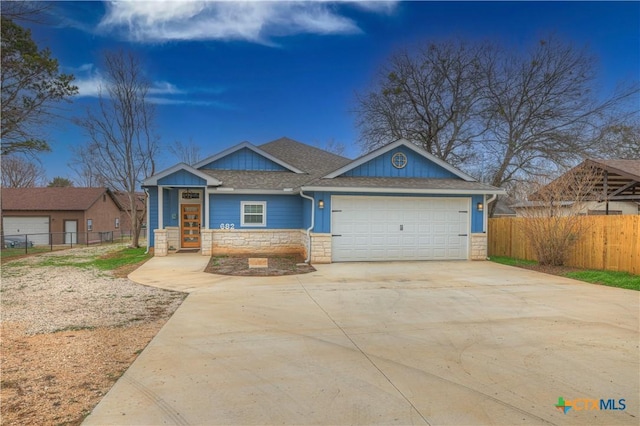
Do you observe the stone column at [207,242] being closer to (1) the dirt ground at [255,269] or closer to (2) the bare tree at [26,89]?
(1) the dirt ground at [255,269]

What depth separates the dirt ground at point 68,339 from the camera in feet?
10.1

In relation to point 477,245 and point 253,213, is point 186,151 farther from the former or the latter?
point 477,245

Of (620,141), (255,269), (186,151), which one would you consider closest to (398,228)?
(255,269)

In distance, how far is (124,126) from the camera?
20219 mm

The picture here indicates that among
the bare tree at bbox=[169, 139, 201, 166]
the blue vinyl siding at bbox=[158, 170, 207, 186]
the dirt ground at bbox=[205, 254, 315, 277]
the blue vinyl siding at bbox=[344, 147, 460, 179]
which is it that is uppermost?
the bare tree at bbox=[169, 139, 201, 166]

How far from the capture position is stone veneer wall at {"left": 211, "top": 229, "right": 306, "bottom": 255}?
14.1 meters

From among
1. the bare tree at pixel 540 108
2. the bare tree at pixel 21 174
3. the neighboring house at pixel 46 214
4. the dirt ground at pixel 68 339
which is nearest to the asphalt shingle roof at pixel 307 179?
the dirt ground at pixel 68 339

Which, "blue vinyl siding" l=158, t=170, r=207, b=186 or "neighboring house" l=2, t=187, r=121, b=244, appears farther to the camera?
"neighboring house" l=2, t=187, r=121, b=244

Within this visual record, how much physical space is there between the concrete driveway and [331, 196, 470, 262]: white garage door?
477 centimetres

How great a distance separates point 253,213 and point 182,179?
3.00 meters

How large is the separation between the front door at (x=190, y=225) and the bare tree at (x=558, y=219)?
12.8 metres

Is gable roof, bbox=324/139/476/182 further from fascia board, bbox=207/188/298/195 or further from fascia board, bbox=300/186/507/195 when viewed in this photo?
fascia board, bbox=207/188/298/195

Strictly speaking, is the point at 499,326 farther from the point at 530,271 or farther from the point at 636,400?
the point at 530,271

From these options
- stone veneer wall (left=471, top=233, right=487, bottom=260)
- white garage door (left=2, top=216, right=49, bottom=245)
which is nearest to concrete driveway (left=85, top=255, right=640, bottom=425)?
stone veneer wall (left=471, top=233, right=487, bottom=260)
